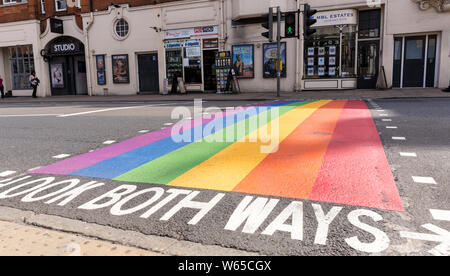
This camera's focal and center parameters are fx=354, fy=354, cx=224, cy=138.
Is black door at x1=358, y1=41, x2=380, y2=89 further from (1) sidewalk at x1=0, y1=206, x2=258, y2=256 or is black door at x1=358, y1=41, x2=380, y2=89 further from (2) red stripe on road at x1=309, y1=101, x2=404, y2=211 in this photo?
(1) sidewalk at x1=0, y1=206, x2=258, y2=256

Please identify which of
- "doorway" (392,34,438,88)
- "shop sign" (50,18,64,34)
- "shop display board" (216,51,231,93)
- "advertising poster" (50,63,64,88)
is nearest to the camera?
"doorway" (392,34,438,88)

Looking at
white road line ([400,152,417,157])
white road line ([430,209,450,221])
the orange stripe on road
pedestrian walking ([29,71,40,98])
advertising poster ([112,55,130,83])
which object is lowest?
white road line ([430,209,450,221])

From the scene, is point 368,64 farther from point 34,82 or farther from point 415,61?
point 34,82

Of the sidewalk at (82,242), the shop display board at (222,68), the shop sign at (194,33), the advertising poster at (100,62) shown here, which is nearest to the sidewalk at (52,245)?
the sidewalk at (82,242)

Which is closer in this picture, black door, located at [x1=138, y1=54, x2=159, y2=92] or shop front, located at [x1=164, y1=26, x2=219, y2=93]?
shop front, located at [x1=164, y1=26, x2=219, y2=93]

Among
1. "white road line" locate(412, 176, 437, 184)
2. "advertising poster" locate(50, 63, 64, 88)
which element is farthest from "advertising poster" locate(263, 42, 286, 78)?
"white road line" locate(412, 176, 437, 184)

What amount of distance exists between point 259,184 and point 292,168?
2.38 ft

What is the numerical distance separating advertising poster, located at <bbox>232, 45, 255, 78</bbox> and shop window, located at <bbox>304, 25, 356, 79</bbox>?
313 cm

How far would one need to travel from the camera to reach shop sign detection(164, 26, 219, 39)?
21.2 metres

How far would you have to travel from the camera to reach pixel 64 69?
26.4 metres

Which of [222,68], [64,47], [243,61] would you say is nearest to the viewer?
[222,68]

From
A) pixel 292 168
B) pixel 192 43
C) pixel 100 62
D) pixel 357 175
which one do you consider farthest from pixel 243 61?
pixel 357 175

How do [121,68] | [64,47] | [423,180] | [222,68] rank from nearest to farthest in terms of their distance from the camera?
[423,180] → [222,68] → [121,68] → [64,47]

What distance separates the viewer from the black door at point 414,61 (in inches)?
707
